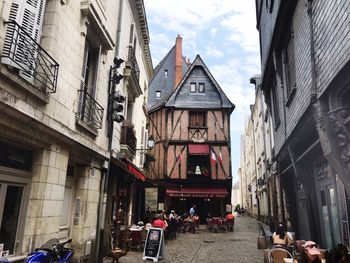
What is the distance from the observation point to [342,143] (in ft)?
13.9

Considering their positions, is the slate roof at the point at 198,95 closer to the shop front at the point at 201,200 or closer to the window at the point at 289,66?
the shop front at the point at 201,200

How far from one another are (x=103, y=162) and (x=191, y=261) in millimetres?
3852

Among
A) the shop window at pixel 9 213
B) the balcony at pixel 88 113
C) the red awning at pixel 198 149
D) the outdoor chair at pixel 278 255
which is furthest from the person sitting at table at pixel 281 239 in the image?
the red awning at pixel 198 149

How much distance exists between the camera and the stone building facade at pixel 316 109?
4348mm

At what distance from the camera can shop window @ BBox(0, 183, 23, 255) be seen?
473 cm

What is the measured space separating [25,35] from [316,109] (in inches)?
195

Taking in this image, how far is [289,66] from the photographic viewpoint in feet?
28.0

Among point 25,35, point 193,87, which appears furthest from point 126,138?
point 193,87

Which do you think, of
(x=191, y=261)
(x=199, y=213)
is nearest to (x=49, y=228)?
(x=191, y=261)

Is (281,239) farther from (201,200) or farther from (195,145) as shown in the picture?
(201,200)

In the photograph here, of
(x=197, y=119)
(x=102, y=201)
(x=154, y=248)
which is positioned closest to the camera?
(x=102, y=201)

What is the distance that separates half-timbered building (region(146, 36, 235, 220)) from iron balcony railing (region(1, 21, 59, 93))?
1558 cm

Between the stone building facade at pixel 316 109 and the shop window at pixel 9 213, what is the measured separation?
5.08 m

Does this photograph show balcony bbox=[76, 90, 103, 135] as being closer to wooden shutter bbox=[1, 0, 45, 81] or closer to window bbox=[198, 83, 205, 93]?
wooden shutter bbox=[1, 0, 45, 81]
